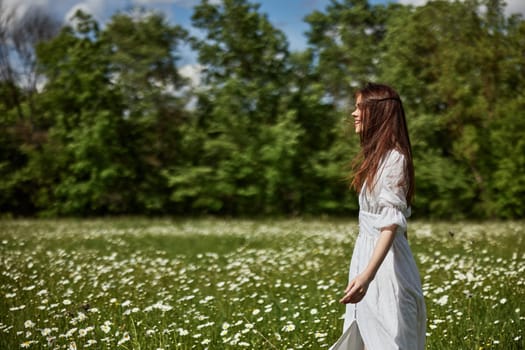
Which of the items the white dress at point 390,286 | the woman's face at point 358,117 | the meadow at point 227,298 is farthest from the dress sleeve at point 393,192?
the meadow at point 227,298

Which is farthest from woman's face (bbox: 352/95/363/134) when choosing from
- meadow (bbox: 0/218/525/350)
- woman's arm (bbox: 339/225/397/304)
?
meadow (bbox: 0/218/525/350)

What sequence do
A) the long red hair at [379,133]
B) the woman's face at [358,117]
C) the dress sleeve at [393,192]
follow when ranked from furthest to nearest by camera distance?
the woman's face at [358,117]
the long red hair at [379,133]
the dress sleeve at [393,192]

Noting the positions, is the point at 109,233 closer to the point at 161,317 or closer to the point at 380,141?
the point at 161,317

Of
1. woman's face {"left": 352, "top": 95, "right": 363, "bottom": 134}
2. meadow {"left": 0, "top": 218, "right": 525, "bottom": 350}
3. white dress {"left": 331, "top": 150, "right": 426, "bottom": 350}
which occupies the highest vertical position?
woman's face {"left": 352, "top": 95, "right": 363, "bottom": 134}

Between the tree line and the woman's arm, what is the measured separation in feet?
75.6

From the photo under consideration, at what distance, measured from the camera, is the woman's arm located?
270cm

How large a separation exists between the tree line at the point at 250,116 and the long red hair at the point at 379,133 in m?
22.7

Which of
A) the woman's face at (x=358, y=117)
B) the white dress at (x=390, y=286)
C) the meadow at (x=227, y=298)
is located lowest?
the meadow at (x=227, y=298)

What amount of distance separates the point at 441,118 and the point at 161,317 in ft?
79.0

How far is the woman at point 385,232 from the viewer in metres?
2.88

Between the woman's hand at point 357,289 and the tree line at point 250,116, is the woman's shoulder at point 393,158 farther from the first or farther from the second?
the tree line at point 250,116

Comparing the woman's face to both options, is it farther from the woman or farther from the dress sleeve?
the dress sleeve

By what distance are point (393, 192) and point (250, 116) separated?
82.9 ft

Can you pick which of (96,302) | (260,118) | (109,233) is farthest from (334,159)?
(96,302)
